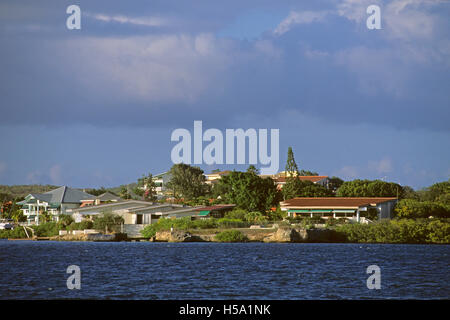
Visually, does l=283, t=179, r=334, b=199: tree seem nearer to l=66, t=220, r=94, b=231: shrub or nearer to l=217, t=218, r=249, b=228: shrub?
l=217, t=218, r=249, b=228: shrub

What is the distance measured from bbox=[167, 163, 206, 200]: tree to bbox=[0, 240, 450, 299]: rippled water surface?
6057 centimetres

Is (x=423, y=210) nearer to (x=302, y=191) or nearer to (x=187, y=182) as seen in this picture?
(x=302, y=191)

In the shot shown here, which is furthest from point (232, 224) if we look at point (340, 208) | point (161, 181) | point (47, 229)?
point (161, 181)

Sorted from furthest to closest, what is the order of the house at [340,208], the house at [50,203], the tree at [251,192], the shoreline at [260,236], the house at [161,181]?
1. the house at [161,181]
2. the house at [50,203]
3. the tree at [251,192]
4. the house at [340,208]
5. the shoreline at [260,236]

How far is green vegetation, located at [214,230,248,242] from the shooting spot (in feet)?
250

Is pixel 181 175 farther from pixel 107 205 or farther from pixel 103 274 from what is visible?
pixel 103 274

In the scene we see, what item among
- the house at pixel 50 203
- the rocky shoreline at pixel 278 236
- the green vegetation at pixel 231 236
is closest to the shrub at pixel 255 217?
the green vegetation at pixel 231 236

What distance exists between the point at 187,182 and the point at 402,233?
6253 cm

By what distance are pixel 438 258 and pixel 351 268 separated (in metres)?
12.2

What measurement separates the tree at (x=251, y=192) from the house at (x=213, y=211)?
188cm

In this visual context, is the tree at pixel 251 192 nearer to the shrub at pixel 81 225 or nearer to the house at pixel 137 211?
the house at pixel 137 211

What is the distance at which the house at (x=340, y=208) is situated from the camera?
84.2 metres

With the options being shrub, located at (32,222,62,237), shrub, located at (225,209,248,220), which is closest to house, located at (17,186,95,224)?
shrub, located at (32,222,62,237)

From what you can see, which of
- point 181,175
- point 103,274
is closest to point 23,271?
point 103,274
